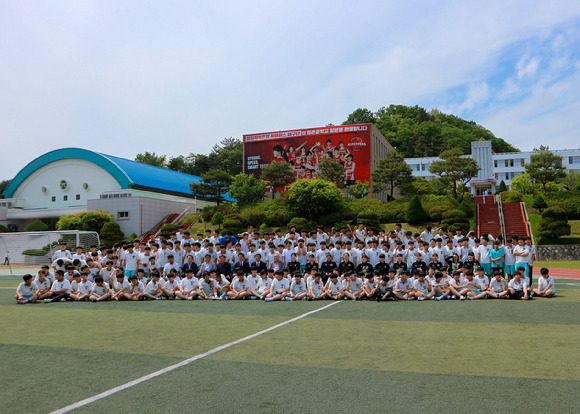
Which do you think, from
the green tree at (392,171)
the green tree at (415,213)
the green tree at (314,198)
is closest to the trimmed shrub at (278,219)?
the green tree at (314,198)

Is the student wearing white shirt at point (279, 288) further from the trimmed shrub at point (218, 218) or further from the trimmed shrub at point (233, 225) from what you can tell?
the trimmed shrub at point (218, 218)

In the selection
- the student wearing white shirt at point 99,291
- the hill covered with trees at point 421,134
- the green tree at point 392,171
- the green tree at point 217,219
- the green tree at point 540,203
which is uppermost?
the hill covered with trees at point 421,134

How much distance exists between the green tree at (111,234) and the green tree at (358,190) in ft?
72.7

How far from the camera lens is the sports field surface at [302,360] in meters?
4.54

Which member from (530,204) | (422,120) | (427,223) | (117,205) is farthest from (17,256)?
(422,120)

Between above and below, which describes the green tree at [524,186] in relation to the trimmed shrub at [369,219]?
above

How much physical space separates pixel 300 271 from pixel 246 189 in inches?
1210

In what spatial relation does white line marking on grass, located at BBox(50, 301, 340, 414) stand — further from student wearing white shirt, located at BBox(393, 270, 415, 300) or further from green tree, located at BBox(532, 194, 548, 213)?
green tree, located at BBox(532, 194, 548, 213)

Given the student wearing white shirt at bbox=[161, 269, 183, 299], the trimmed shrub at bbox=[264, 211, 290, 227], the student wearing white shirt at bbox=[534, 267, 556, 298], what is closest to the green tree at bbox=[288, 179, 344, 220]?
the trimmed shrub at bbox=[264, 211, 290, 227]

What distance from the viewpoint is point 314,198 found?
37.6 m

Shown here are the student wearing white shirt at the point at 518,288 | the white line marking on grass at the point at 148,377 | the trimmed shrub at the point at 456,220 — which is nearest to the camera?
the white line marking on grass at the point at 148,377

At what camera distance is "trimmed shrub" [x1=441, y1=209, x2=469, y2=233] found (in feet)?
110

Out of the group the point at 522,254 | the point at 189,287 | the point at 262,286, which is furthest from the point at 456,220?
the point at 189,287

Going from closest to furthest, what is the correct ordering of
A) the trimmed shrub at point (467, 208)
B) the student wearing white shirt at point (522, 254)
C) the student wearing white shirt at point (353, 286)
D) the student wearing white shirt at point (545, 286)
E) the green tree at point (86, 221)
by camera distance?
the student wearing white shirt at point (545, 286), the student wearing white shirt at point (353, 286), the student wearing white shirt at point (522, 254), the trimmed shrub at point (467, 208), the green tree at point (86, 221)
